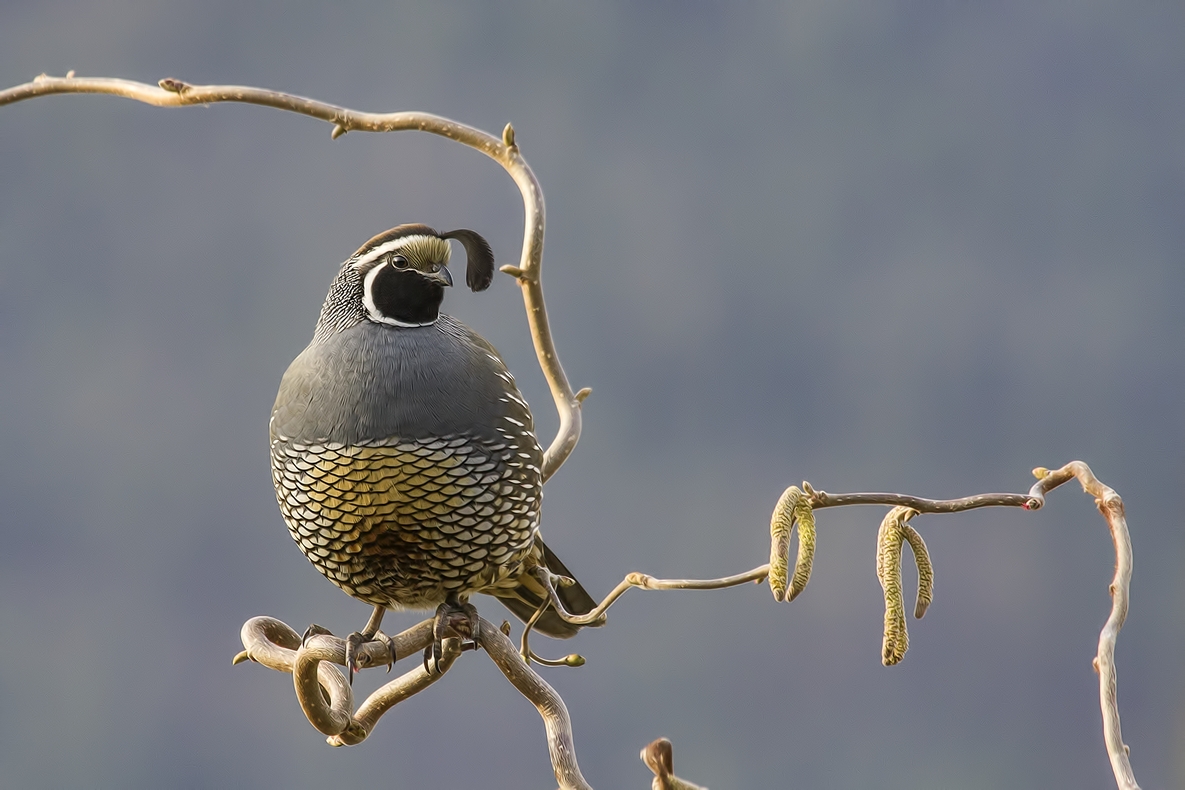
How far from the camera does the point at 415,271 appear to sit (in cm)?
191

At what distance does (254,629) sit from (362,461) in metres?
0.27

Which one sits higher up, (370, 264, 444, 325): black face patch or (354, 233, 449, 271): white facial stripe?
(354, 233, 449, 271): white facial stripe

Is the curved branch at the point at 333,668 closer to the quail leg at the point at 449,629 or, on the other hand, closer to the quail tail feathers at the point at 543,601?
the quail leg at the point at 449,629

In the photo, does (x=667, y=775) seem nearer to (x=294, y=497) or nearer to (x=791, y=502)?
(x=791, y=502)

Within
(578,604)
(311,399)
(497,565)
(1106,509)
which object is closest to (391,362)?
(311,399)

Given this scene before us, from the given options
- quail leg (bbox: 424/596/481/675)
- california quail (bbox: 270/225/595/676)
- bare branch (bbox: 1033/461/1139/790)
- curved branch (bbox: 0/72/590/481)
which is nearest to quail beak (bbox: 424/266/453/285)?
california quail (bbox: 270/225/595/676)

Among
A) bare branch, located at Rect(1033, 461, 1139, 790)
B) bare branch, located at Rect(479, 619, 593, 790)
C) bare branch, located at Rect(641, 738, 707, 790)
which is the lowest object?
bare branch, located at Rect(479, 619, 593, 790)

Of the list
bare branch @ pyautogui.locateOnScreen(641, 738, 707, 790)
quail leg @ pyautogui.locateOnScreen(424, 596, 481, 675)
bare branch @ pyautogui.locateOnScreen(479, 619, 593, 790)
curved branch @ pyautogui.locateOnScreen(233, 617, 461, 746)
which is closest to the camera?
bare branch @ pyautogui.locateOnScreen(641, 738, 707, 790)

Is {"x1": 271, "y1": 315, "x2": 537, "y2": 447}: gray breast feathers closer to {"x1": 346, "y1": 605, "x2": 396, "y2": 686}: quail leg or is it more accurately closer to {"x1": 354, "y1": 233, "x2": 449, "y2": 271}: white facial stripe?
{"x1": 354, "y1": 233, "x2": 449, "y2": 271}: white facial stripe

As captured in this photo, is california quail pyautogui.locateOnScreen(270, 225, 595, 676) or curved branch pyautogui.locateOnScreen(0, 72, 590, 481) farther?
california quail pyautogui.locateOnScreen(270, 225, 595, 676)

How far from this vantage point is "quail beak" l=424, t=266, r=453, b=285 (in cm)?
190

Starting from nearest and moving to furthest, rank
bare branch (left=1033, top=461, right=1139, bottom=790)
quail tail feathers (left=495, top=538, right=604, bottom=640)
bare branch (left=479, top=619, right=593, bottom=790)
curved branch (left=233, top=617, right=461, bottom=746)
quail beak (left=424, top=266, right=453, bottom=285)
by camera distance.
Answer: bare branch (left=1033, top=461, right=1139, bottom=790)
bare branch (left=479, top=619, right=593, bottom=790)
curved branch (left=233, top=617, right=461, bottom=746)
quail beak (left=424, top=266, right=453, bottom=285)
quail tail feathers (left=495, top=538, right=604, bottom=640)

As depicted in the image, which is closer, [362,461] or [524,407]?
[362,461]

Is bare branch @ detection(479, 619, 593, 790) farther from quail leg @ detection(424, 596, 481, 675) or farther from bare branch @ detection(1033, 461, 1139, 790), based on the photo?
bare branch @ detection(1033, 461, 1139, 790)
